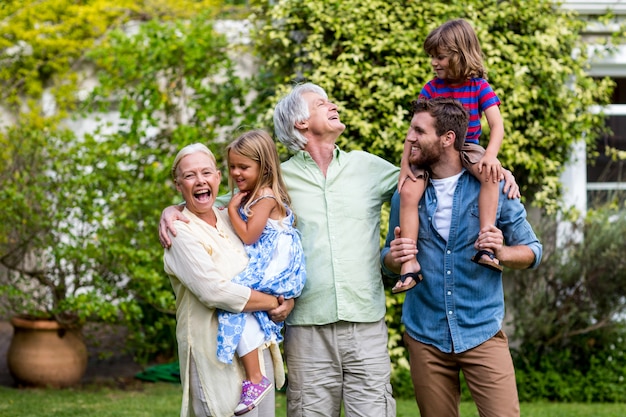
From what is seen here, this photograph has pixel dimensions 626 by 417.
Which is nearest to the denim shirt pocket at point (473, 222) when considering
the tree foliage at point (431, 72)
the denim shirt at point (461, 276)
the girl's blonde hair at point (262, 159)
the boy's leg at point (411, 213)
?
the denim shirt at point (461, 276)

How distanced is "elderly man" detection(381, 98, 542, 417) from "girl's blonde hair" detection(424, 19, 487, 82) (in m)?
0.27

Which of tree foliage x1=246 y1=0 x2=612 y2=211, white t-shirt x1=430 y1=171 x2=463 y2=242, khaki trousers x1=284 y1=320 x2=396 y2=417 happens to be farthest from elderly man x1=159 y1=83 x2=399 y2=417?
tree foliage x1=246 y1=0 x2=612 y2=211

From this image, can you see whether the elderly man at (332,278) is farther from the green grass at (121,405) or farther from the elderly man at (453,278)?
the green grass at (121,405)

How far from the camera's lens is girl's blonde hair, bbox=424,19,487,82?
12.4 ft

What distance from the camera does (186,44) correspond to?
27.6 feet

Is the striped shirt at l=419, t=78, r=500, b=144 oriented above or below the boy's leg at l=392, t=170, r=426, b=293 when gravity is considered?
above

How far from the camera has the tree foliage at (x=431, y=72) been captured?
7.09m

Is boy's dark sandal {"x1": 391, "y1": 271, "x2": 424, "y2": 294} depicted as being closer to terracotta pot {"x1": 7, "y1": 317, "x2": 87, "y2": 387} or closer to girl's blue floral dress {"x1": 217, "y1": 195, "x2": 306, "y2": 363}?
girl's blue floral dress {"x1": 217, "y1": 195, "x2": 306, "y2": 363}

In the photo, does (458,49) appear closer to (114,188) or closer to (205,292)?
(205,292)

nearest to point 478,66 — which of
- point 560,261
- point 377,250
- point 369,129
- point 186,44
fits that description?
point 377,250

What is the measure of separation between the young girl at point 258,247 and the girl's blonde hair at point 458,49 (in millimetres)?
823

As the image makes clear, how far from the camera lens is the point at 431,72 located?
7.15 meters

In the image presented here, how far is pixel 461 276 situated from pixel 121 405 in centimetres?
396

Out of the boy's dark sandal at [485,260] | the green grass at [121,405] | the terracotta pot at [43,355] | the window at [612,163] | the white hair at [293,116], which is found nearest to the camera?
the boy's dark sandal at [485,260]
